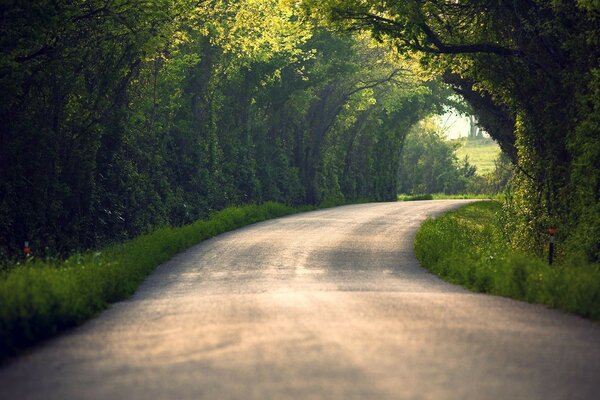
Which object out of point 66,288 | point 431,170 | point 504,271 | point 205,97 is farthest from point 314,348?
point 431,170

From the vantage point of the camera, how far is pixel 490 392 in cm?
839

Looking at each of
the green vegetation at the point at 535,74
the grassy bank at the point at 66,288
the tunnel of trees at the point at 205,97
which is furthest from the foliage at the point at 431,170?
the grassy bank at the point at 66,288

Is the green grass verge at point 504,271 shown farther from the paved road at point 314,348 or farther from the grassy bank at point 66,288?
the grassy bank at point 66,288

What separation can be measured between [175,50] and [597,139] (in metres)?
19.0

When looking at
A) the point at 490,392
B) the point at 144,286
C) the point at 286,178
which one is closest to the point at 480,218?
the point at 286,178

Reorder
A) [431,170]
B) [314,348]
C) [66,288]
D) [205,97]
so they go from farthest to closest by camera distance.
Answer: [431,170] < [205,97] < [66,288] < [314,348]

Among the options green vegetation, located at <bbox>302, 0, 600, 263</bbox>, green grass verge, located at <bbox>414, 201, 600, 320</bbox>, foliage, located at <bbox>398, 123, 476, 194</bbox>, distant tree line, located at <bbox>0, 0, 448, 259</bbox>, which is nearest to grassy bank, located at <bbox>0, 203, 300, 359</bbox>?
distant tree line, located at <bbox>0, 0, 448, 259</bbox>

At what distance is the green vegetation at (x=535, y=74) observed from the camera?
65.5 ft

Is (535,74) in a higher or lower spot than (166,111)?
lower

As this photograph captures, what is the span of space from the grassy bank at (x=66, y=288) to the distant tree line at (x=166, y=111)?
2734 millimetres

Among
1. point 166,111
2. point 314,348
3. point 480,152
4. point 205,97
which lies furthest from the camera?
point 480,152

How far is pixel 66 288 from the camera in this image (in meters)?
14.2

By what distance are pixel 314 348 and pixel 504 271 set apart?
7910mm

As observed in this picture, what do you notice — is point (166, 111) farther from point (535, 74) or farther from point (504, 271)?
point (504, 271)
